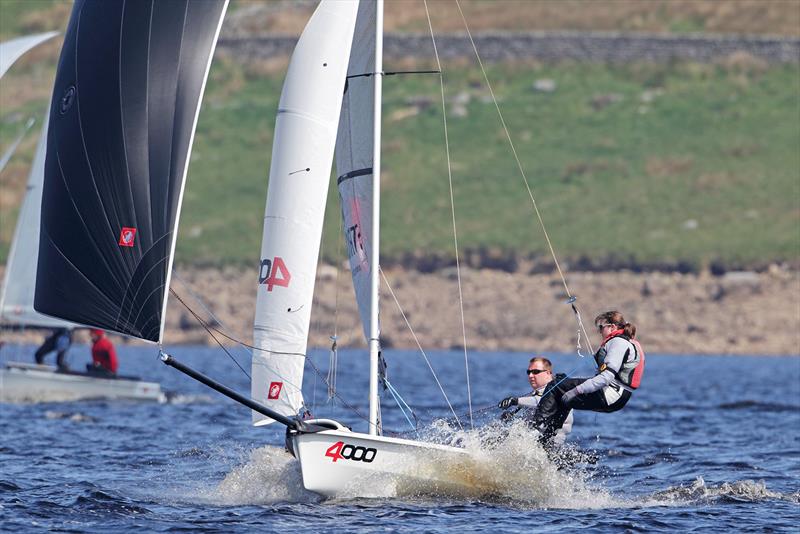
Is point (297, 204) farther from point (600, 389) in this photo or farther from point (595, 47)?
point (595, 47)

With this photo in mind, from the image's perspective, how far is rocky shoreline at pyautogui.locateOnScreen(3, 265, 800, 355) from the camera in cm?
6231

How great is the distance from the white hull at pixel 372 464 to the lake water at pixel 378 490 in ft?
0.63

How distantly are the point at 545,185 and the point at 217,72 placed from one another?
27.1 meters

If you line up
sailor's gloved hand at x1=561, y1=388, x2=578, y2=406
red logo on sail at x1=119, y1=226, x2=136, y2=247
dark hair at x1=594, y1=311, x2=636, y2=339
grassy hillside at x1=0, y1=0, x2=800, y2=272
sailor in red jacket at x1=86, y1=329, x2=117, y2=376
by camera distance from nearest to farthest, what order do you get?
red logo on sail at x1=119, y1=226, x2=136, y2=247 < sailor's gloved hand at x1=561, y1=388, x2=578, y2=406 < dark hair at x1=594, y1=311, x2=636, y2=339 < sailor in red jacket at x1=86, y1=329, x2=117, y2=376 < grassy hillside at x1=0, y1=0, x2=800, y2=272

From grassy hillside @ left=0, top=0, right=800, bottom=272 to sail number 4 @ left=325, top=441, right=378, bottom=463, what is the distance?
1936 inches

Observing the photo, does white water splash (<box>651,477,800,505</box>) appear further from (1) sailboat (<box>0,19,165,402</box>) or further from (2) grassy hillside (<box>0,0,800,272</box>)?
(2) grassy hillside (<box>0,0,800,272</box>)

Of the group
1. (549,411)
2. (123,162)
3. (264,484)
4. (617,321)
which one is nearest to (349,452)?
(264,484)

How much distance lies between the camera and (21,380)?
35750 millimetres

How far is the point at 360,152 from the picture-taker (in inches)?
762

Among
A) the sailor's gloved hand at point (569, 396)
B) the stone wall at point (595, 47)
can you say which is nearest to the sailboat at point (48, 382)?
the sailor's gloved hand at point (569, 396)

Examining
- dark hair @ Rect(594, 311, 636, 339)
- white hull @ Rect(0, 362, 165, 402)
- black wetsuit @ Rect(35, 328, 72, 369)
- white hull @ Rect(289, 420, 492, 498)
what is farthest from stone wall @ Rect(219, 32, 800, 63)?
white hull @ Rect(289, 420, 492, 498)

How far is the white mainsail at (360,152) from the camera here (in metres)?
19.1

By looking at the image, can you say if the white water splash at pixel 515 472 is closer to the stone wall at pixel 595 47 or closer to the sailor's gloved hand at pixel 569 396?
the sailor's gloved hand at pixel 569 396

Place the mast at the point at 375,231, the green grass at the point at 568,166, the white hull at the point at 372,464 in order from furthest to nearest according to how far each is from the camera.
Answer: the green grass at the point at 568,166 → the mast at the point at 375,231 → the white hull at the point at 372,464
